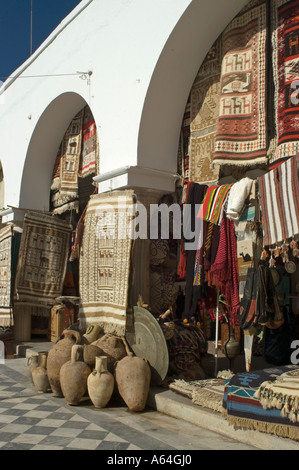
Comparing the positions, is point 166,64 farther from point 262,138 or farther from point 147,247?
point 147,247

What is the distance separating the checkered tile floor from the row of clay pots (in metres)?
0.13

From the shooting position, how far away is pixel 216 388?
4.21 meters

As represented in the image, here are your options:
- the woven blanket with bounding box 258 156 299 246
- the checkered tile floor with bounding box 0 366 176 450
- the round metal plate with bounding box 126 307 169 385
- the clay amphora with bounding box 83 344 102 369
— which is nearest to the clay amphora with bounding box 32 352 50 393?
the checkered tile floor with bounding box 0 366 176 450

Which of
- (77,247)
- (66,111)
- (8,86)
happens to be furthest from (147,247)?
(8,86)

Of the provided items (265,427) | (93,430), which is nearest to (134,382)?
(93,430)

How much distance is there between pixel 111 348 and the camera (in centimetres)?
487

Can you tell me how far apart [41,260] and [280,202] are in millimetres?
4757

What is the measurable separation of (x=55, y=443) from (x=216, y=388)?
1.51 meters

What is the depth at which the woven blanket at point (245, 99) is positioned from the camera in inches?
175

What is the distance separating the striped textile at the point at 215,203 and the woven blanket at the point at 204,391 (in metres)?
1.48

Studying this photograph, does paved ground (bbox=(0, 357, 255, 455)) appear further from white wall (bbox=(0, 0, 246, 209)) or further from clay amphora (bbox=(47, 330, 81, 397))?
white wall (bbox=(0, 0, 246, 209))

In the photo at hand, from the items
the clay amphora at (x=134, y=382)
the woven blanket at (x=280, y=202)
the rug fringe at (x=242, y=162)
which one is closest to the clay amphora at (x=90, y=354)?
the clay amphora at (x=134, y=382)

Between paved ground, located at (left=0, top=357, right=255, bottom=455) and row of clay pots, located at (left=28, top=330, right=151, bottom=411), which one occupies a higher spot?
row of clay pots, located at (left=28, top=330, right=151, bottom=411)

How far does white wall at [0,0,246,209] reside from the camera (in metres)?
4.97
